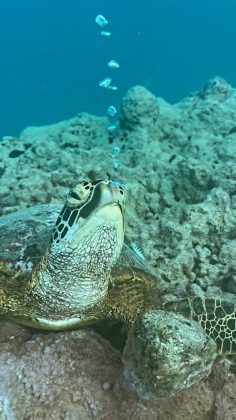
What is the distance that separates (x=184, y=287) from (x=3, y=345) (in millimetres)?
1768

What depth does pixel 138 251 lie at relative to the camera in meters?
4.09

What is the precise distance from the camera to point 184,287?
394cm

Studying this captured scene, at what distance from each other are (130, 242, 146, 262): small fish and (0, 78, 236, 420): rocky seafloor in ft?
0.36

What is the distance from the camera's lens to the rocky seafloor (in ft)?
8.56

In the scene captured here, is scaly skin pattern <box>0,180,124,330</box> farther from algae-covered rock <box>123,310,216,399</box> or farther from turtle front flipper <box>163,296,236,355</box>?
turtle front flipper <box>163,296,236,355</box>

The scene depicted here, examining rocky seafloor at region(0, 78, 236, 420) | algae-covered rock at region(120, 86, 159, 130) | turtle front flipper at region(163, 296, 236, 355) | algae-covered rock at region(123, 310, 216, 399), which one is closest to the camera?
algae-covered rock at region(123, 310, 216, 399)

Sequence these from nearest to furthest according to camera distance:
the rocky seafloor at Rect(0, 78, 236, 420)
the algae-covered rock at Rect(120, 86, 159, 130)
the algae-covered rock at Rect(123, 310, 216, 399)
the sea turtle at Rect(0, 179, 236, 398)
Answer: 1. the algae-covered rock at Rect(123, 310, 216, 399)
2. the sea turtle at Rect(0, 179, 236, 398)
3. the rocky seafloor at Rect(0, 78, 236, 420)
4. the algae-covered rock at Rect(120, 86, 159, 130)

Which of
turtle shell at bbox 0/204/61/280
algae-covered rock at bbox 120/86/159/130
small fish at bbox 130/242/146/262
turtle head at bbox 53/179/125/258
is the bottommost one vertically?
small fish at bbox 130/242/146/262

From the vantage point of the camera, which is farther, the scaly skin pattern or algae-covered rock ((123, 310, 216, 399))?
the scaly skin pattern

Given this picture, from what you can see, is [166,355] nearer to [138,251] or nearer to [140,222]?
[138,251]

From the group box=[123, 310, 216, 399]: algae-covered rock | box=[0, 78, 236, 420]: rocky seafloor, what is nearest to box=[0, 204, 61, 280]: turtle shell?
box=[0, 78, 236, 420]: rocky seafloor

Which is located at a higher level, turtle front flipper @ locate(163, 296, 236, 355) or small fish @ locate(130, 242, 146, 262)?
small fish @ locate(130, 242, 146, 262)

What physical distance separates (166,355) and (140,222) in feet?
8.84

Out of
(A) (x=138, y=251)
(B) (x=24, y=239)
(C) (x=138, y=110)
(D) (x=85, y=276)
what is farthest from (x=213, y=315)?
(C) (x=138, y=110)
